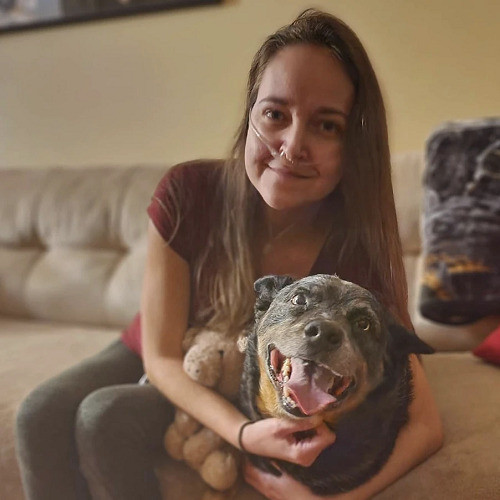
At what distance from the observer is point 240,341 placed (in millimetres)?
415

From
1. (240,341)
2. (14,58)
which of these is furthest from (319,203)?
(14,58)

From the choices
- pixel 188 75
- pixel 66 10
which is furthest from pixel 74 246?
pixel 188 75

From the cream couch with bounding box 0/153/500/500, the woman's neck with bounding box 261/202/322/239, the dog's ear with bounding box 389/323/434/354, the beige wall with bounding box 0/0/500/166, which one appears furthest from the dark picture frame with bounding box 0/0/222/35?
the dog's ear with bounding box 389/323/434/354

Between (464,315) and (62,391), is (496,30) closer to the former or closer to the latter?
(464,315)

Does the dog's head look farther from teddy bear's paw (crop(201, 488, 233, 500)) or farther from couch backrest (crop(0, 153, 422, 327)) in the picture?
couch backrest (crop(0, 153, 422, 327))

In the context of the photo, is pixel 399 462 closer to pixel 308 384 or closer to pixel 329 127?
pixel 308 384

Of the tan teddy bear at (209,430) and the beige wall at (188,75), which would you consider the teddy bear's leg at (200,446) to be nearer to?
the tan teddy bear at (209,430)

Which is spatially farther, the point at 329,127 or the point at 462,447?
the point at 462,447

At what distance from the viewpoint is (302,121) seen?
1.21ft

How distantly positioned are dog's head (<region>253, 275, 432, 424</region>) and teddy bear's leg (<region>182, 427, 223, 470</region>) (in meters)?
0.09

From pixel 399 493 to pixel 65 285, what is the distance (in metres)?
0.90

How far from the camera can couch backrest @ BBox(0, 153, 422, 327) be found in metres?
1.11

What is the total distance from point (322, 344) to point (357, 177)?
0.12 metres

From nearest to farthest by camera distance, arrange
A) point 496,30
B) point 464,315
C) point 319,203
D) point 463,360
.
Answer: point 319,203 < point 496,30 < point 463,360 < point 464,315
